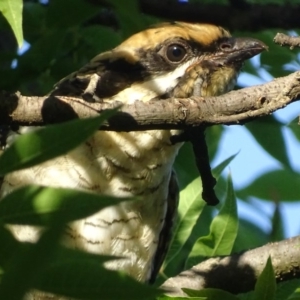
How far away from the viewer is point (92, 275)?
5.22 feet

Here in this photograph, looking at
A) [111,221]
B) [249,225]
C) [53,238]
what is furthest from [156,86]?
[53,238]

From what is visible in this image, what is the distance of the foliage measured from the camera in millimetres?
1550

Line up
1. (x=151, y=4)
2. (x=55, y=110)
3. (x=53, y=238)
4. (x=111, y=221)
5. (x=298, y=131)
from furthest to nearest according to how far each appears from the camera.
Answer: (x=298, y=131)
(x=111, y=221)
(x=151, y=4)
(x=55, y=110)
(x=53, y=238)

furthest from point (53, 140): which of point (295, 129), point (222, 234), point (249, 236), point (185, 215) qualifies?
point (249, 236)

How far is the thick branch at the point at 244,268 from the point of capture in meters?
3.04

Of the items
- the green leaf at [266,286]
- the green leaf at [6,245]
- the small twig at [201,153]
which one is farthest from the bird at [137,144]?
the green leaf at [6,245]

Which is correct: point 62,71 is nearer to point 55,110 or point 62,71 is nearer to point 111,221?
point 111,221

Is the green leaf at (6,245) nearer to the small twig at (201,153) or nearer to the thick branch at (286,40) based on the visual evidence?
the small twig at (201,153)

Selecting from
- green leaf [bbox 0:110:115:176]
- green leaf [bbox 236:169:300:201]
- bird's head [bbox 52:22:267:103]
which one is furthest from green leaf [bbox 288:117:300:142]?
green leaf [bbox 0:110:115:176]

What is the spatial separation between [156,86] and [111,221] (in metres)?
0.57

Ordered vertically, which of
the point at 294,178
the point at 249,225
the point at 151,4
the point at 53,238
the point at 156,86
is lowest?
the point at 249,225

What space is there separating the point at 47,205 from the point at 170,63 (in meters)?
1.91

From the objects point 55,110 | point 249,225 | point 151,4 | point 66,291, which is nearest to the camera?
point 66,291

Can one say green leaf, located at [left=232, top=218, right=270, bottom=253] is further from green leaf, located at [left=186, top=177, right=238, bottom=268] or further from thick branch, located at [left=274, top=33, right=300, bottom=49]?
thick branch, located at [left=274, top=33, right=300, bottom=49]
